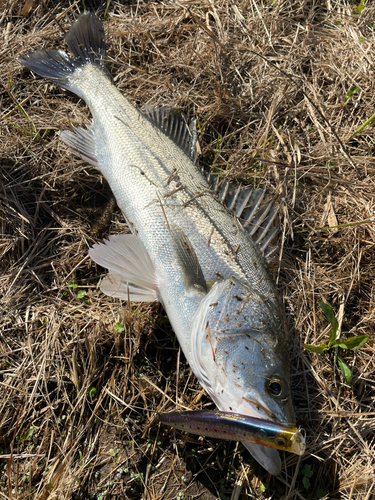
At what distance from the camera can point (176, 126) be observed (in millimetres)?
3295

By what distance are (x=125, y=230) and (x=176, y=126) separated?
0.95 m

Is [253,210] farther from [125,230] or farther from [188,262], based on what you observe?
[125,230]

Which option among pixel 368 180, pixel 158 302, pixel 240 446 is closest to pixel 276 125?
pixel 368 180

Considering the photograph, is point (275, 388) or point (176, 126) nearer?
point (275, 388)

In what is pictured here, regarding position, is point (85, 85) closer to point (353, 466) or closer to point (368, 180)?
point (368, 180)

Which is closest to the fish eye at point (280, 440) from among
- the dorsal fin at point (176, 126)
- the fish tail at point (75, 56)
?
the dorsal fin at point (176, 126)

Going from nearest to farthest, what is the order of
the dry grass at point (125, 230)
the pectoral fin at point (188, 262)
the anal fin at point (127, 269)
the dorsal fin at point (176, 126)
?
the pectoral fin at point (188, 262) < the dry grass at point (125, 230) < the anal fin at point (127, 269) < the dorsal fin at point (176, 126)

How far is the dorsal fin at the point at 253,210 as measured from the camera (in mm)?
2771

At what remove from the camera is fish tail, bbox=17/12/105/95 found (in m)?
3.61

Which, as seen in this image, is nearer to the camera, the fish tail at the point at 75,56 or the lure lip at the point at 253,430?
the lure lip at the point at 253,430

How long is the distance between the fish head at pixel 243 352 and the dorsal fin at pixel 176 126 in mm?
1306

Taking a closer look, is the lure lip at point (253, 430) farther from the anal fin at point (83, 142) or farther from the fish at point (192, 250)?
the anal fin at point (83, 142)

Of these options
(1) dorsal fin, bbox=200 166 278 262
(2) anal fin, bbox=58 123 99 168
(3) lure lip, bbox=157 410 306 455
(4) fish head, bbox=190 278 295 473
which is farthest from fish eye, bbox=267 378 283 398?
(2) anal fin, bbox=58 123 99 168

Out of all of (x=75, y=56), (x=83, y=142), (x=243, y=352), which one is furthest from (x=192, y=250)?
(x=75, y=56)
